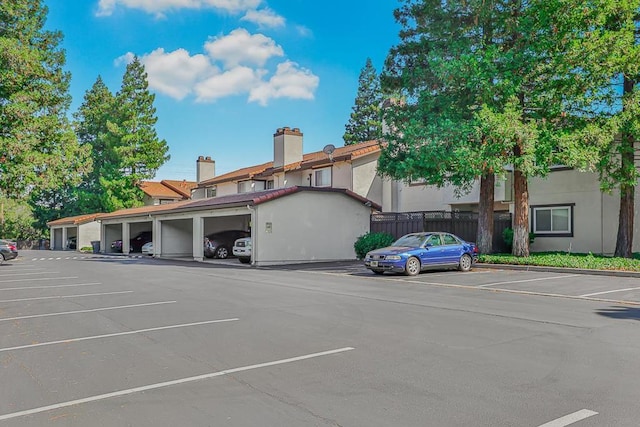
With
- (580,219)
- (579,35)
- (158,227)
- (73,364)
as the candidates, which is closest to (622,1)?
(579,35)

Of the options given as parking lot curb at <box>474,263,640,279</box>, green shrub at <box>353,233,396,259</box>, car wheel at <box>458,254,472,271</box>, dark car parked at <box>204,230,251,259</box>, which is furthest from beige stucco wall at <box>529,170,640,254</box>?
dark car parked at <box>204,230,251,259</box>

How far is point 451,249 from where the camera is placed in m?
18.7

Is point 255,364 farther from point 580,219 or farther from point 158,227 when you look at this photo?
point 158,227

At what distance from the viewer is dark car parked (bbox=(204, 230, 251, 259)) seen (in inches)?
1143

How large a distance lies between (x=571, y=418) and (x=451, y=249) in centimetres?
1444

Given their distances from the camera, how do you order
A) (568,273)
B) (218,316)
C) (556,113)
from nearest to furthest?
(218,316), (568,273), (556,113)

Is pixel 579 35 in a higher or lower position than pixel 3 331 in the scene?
higher

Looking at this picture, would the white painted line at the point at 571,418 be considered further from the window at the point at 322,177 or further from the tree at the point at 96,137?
the tree at the point at 96,137

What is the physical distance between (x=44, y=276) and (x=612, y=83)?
2215 centimetres

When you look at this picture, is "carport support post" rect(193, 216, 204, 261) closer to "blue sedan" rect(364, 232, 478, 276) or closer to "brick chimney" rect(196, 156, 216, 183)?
"blue sedan" rect(364, 232, 478, 276)

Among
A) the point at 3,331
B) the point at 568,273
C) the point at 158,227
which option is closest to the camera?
the point at 3,331

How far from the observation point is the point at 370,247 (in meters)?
24.6

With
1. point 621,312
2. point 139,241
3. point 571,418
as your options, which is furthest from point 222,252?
point 571,418

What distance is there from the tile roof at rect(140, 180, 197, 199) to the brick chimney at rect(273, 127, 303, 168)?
61.8 feet
